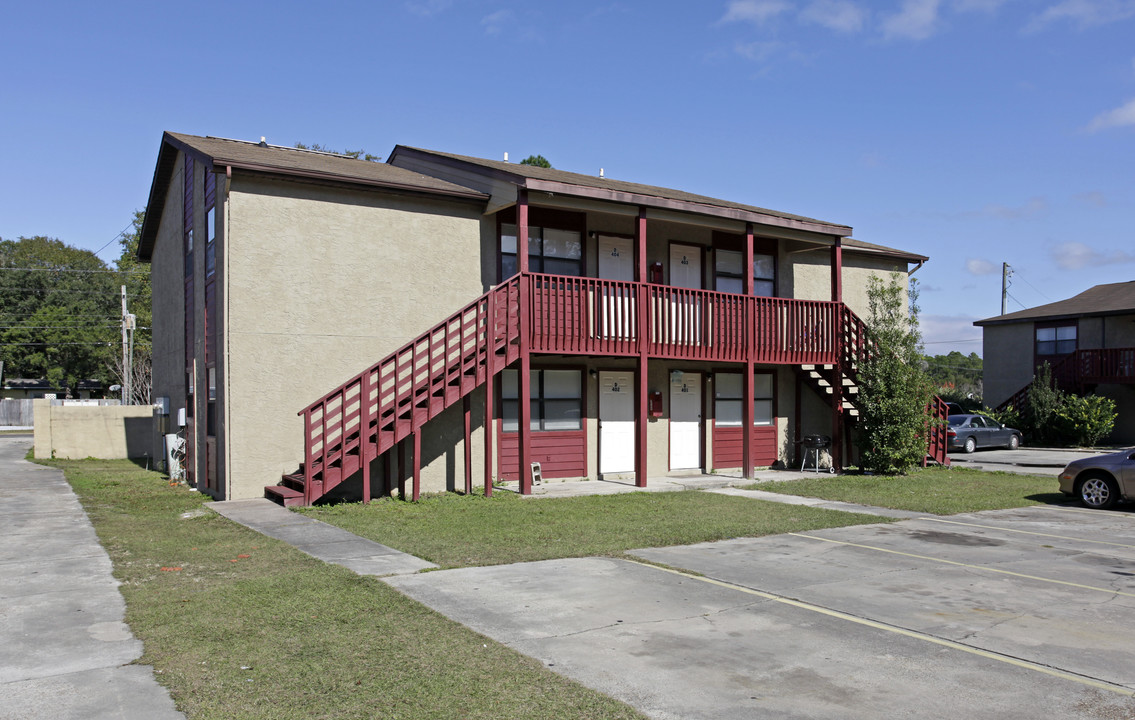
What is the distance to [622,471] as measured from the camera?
17781 millimetres

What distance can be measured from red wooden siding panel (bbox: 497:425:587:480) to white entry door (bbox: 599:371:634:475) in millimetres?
532

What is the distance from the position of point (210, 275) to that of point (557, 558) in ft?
32.0

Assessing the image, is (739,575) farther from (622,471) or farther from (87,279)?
(87,279)

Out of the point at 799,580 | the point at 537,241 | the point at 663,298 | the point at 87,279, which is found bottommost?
the point at 799,580

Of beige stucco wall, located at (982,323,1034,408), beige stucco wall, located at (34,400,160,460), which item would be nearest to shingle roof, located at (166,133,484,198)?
beige stucco wall, located at (34,400,160,460)

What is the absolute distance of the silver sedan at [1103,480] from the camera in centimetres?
1391

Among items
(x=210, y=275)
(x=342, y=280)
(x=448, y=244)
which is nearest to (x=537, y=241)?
(x=448, y=244)

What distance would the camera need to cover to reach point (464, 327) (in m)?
15.0

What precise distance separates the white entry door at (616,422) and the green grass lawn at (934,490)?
2866mm

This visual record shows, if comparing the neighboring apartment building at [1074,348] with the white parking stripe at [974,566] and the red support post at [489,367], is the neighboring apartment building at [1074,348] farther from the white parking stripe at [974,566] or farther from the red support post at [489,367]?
the red support post at [489,367]

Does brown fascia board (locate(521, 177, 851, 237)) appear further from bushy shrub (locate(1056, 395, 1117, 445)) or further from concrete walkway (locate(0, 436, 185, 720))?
bushy shrub (locate(1056, 395, 1117, 445))

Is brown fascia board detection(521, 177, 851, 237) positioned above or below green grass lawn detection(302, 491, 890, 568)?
above

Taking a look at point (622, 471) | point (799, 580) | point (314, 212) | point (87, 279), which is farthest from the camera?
point (87, 279)

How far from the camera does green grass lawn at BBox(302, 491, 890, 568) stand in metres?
9.91
